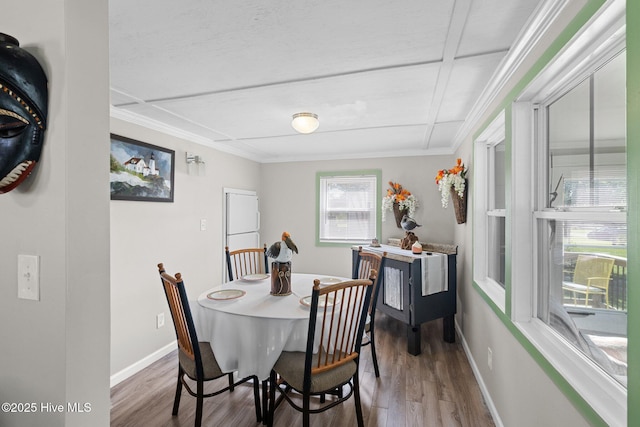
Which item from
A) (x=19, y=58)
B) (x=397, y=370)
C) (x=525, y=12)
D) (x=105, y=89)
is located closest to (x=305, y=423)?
(x=397, y=370)

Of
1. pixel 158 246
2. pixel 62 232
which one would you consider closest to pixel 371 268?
pixel 158 246

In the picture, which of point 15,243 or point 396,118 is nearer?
point 15,243

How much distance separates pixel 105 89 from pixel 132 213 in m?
2.11

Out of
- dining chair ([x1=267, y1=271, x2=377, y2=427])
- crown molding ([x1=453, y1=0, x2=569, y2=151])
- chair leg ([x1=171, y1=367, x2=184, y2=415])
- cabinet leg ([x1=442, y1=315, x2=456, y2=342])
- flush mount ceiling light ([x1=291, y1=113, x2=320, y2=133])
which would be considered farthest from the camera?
cabinet leg ([x1=442, y1=315, x2=456, y2=342])

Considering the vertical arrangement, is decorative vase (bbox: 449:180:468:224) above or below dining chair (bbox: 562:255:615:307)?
above

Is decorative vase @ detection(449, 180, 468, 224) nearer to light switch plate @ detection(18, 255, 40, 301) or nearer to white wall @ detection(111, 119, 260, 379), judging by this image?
white wall @ detection(111, 119, 260, 379)

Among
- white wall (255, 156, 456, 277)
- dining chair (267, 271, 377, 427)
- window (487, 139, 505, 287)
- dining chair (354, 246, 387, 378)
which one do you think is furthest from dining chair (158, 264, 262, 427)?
white wall (255, 156, 456, 277)

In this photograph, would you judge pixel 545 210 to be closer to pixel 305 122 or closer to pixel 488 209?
pixel 488 209

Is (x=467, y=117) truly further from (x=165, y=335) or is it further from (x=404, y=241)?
(x=165, y=335)

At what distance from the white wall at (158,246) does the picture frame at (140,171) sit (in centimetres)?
7

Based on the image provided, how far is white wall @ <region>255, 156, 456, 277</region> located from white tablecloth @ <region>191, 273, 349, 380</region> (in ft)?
8.64

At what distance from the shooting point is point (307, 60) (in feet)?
5.78

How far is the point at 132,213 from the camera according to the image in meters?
2.76

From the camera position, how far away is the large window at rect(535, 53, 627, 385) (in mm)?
1115
